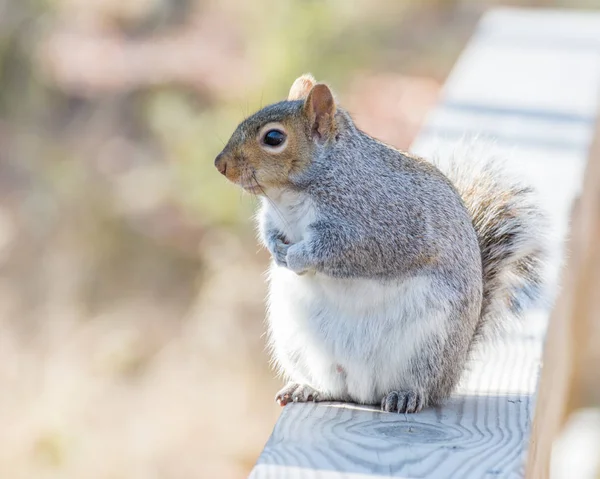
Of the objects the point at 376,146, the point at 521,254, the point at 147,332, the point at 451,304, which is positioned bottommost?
the point at 451,304

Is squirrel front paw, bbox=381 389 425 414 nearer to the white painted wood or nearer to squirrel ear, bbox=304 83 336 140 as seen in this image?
the white painted wood

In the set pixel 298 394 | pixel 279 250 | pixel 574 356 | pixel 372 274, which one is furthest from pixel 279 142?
pixel 574 356

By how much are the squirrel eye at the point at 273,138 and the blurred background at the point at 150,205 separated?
7.62ft

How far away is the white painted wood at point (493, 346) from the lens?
1.24m

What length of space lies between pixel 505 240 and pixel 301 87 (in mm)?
490

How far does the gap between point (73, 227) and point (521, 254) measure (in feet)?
15.1

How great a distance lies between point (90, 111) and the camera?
750 cm

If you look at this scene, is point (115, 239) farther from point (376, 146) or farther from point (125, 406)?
point (376, 146)

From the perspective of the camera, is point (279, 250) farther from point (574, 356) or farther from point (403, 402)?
point (574, 356)

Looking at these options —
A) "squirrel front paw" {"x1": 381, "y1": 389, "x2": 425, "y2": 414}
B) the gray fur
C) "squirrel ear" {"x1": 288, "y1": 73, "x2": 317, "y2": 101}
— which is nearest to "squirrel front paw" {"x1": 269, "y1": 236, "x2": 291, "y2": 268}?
the gray fur

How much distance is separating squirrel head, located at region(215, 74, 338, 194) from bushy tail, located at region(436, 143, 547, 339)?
0.33 m

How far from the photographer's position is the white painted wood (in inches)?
48.9

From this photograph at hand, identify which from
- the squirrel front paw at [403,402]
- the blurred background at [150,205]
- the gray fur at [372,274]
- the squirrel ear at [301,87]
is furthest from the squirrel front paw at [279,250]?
the blurred background at [150,205]

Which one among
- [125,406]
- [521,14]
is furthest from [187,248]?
[521,14]
